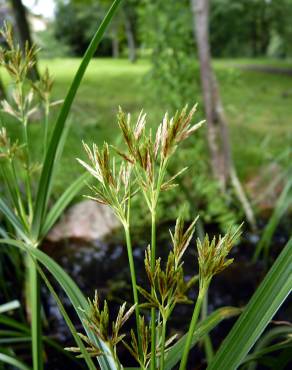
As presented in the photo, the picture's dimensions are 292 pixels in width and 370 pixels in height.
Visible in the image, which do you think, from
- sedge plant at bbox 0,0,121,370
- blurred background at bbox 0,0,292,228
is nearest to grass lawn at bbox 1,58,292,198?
blurred background at bbox 0,0,292,228

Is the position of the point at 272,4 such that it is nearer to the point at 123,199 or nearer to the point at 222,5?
the point at 222,5

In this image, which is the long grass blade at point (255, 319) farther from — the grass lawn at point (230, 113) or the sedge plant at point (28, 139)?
the grass lawn at point (230, 113)

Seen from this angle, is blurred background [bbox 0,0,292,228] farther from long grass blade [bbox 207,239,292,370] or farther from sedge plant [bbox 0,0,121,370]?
long grass blade [bbox 207,239,292,370]

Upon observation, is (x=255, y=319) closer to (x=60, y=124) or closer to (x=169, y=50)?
(x=60, y=124)

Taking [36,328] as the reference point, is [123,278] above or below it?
below

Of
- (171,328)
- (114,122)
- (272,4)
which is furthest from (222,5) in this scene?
(171,328)

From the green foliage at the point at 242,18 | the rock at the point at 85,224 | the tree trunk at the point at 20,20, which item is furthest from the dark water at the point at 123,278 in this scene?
the green foliage at the point at 242,18

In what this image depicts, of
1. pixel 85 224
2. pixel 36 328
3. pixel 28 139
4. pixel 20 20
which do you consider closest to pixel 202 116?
pixel 85 224
